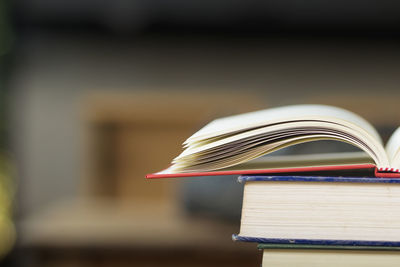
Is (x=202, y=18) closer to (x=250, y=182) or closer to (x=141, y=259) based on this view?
(x=141, y=259)

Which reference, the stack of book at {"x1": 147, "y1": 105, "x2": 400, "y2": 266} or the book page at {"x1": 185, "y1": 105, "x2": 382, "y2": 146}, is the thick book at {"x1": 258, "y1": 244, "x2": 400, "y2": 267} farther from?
the book page at {"x1": 185, "y1": 105, "x2": 382, "y2": 146}

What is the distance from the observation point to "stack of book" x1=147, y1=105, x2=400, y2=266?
0.63 metres

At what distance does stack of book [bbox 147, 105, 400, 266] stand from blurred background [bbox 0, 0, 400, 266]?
331cm

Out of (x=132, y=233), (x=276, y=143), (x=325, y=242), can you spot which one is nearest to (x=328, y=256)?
(x=325, y=242)

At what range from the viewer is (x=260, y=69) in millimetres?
4172

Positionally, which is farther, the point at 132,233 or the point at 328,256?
the point at 132,233

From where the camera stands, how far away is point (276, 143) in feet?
2.17

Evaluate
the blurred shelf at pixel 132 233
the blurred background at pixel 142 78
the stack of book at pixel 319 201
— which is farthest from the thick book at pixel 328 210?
the blurred background at pixel 142 78

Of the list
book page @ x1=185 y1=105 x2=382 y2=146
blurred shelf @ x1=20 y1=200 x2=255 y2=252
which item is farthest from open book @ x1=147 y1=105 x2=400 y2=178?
blurred shelf @ x1=20 y1=200 x2=255 y2=252

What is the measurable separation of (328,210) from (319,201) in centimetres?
1

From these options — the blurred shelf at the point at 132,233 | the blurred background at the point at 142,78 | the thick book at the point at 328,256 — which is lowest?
the blurred shelf at the point at 132,233

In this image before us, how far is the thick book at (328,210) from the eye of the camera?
0.63 metres

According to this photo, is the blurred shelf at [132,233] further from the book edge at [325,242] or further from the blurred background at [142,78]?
the book edge at [325,242]

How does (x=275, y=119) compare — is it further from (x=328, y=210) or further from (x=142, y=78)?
(x=142, y=78)
